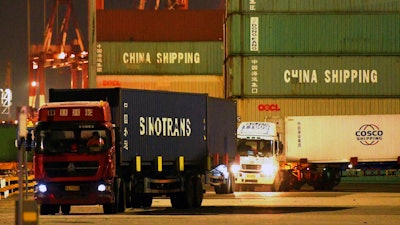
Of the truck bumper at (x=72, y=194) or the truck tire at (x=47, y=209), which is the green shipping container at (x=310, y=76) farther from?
the truck bumper at (x=72, y=194)

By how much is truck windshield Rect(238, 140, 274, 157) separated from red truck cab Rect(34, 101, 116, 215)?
19.6 m

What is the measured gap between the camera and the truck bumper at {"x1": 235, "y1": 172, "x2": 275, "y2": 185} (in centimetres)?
4897

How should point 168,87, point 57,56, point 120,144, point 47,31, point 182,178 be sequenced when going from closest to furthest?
point 120,144
point 182,178
point 168,87
point 57,56
point 47,31

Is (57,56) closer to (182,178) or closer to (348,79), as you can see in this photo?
(348,79)

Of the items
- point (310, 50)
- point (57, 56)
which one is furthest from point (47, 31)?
point (310, 50)

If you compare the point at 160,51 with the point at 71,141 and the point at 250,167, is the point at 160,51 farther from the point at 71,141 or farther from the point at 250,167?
the point at 71,141

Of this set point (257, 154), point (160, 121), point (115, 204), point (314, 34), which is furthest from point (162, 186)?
point (314, 34)

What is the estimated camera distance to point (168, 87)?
72.7m

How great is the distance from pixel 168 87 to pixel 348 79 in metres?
12.6

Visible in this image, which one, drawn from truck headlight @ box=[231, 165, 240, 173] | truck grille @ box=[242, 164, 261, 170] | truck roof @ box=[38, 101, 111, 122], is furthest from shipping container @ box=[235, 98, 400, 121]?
truck roof @ box=[38, 101, 111, 122]

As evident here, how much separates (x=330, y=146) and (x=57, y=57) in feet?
293

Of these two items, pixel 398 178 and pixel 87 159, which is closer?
pixel 87 159

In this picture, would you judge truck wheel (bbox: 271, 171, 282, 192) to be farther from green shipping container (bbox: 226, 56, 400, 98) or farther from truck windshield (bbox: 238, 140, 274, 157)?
green shipping container (bbox: 226, 56, 400, 98)

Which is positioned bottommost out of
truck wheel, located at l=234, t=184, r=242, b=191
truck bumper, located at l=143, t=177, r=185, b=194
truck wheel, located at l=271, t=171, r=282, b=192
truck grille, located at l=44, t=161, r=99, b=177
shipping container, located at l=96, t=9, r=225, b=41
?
truck wheel, located at l=234, t=184, r=242, b=191
